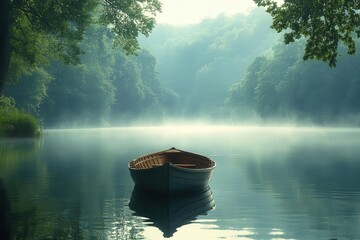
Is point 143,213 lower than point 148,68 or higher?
lower

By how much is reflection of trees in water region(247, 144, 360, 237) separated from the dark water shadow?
8.19m

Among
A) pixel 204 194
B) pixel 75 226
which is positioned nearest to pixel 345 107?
pixel 204 194

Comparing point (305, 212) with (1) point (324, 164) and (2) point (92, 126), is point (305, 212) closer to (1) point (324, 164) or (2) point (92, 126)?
(1) point (324, 164)

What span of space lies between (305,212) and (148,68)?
147494mm

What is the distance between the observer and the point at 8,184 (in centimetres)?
2338

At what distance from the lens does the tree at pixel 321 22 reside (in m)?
19.2

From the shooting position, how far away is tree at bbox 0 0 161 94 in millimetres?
39844

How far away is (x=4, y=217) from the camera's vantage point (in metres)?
16.0

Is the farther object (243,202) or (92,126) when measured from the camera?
(92,126)

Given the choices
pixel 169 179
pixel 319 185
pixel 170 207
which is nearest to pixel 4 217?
pixel 170 207

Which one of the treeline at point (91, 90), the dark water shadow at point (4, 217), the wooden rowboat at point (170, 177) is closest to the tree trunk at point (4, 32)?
the wooden rowboat at point (170, 177)

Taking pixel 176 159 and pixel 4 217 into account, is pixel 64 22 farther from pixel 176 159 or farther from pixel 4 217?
pixel 4 217

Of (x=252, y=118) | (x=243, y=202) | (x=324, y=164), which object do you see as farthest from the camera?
(x=252, y=118)

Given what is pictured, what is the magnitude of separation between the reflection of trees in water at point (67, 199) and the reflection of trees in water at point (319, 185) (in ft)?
18.2
